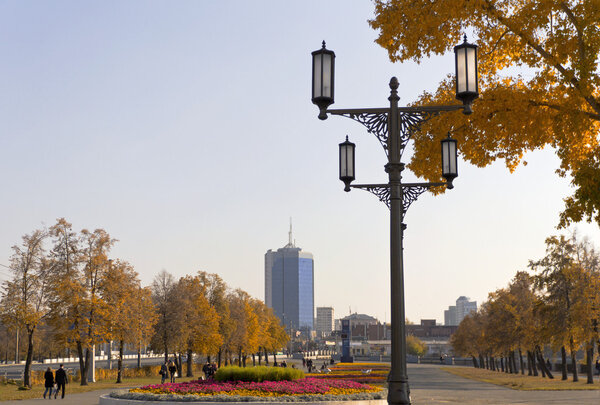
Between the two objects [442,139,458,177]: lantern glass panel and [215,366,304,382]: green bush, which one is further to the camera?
[215,366,304,382]: green bush

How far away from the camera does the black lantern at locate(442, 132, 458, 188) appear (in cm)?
1249

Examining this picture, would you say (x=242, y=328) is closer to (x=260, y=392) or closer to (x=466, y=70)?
(x=260, y=392)

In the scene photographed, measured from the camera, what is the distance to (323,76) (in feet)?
35.3

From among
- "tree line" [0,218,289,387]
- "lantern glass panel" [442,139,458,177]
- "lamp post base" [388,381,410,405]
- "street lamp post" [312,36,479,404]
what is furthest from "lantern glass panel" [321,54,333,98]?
"tree line" [0,218,289,387]

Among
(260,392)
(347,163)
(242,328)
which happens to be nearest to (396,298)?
(347,163)

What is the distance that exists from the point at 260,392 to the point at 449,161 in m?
15.4

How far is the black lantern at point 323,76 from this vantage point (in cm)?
1069

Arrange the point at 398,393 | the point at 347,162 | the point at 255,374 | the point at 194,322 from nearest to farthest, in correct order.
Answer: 1. the point at 398,393
2. the point at 347,162
3. the point at 255,374
4. the point at 194,322

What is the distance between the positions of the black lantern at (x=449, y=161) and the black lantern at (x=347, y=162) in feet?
5.78

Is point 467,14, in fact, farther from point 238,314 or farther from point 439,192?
point 238,314

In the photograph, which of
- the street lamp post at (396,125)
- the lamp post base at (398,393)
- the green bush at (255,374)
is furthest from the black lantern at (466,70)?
the green bush at (255,374)

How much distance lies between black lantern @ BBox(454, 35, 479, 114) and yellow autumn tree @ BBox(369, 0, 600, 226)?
12.1 ft

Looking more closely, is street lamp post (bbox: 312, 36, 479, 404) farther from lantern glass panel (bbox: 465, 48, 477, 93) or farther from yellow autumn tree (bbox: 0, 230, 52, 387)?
yellow autumn tree (bbox: 0, 230, 52, 387)

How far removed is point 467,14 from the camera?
1448cm
